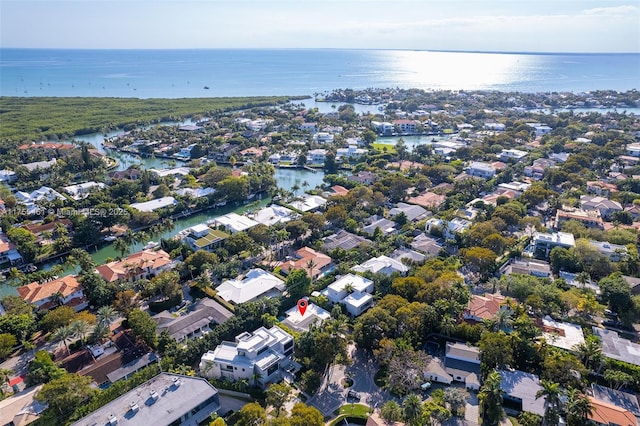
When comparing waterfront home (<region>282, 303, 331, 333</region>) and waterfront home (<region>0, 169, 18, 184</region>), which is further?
waterfront home (<region>0, 169, 18, 184</region>)

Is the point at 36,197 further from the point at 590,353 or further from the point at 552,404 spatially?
the point at 590,353

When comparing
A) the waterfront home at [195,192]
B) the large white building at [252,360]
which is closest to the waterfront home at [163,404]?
the large white building at [252,360]

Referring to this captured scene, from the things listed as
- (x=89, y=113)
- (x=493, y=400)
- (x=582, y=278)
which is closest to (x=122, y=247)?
(x=493, y=400)

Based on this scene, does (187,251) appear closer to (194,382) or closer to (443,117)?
(194,382)

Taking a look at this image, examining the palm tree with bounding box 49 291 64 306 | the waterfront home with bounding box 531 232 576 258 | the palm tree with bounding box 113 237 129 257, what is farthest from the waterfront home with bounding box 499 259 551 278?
the palm tree with bounding box 49 291 64 306

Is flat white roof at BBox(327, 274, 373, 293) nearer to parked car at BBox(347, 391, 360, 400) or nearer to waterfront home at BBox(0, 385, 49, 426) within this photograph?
parked car at BBox(347, 391, 360, 400)

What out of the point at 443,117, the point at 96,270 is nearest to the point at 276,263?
the point at 96,270
